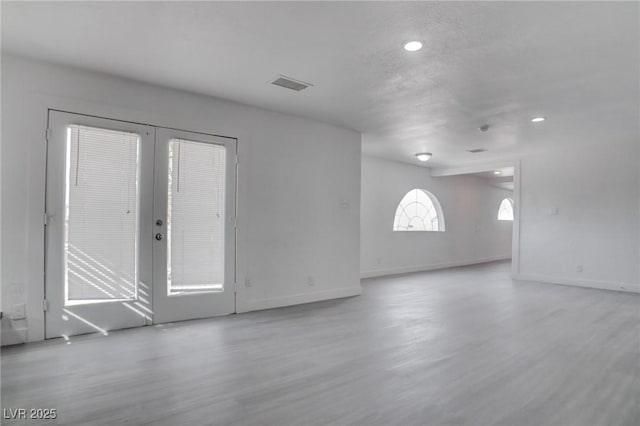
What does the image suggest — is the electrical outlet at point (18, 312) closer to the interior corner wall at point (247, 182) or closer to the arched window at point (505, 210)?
the interior corner wall at point (247, 182)

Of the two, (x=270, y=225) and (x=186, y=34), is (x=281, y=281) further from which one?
(x=186, y=34)

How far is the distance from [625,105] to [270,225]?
4.47m

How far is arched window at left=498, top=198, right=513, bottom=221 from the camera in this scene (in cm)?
1188

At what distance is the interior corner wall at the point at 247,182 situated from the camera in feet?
10.4

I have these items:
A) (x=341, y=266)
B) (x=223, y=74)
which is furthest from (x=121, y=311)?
(x=341, y=266)

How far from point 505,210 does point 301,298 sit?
9.81m

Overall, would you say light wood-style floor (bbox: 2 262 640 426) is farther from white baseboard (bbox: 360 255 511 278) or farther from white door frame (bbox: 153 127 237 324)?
white baseboard (bbox: 360 255 511 278)

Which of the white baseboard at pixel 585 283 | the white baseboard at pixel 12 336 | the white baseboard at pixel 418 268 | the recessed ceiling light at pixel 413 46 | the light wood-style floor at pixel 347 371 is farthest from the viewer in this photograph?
the white baseboard at pixel 418 268

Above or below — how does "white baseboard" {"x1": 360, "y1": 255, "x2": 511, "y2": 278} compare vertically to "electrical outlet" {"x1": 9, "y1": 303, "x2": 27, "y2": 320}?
below

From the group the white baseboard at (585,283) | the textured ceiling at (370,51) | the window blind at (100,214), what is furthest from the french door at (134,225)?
the white baseboard at (585,283)

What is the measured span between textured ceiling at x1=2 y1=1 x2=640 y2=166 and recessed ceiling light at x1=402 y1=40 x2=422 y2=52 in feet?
0.22

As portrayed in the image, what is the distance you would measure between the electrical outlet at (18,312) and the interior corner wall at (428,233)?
552 centimetres

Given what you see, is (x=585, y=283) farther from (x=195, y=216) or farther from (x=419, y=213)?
(x=195, y=216)

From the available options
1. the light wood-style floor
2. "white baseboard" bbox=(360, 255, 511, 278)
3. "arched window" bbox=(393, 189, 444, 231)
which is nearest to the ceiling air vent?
the light wood-style floor
